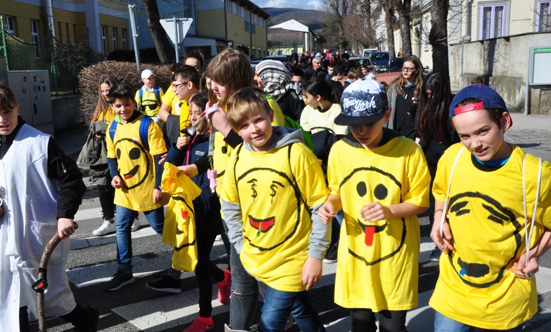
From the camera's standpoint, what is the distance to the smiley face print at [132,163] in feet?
14.4

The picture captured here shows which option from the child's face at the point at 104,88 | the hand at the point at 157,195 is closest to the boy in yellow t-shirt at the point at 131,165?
the hand at the point at 157,195

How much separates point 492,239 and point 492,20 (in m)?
29.7

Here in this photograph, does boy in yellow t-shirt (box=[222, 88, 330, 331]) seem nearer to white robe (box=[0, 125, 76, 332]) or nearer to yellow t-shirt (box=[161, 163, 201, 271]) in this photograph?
yellow t-shirt (box=[161, 163, 201, 271])

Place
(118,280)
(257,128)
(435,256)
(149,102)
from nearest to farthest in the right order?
(257,128) < (118,280) < (435,256) < (149,102)

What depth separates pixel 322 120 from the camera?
532 centimetres

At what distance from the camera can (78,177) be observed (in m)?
3.12

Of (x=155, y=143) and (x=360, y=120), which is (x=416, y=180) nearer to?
(x=360, y=120)

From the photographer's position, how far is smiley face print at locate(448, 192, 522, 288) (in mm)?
2273

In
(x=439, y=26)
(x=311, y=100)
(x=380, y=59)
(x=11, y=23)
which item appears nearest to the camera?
(x=311, y=100)

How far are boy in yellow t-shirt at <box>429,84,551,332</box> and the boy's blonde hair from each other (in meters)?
0.97

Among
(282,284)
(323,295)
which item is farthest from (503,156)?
(323,295)

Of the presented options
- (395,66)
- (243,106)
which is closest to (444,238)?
(243,106)

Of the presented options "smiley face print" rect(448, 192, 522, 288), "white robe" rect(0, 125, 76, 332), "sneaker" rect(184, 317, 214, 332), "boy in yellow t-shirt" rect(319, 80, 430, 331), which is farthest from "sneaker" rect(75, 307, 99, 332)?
"smiley face print" rect(448, 192, 522, 288)

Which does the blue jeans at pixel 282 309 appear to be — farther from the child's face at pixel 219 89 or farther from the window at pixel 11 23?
the window at pixel 11 23
